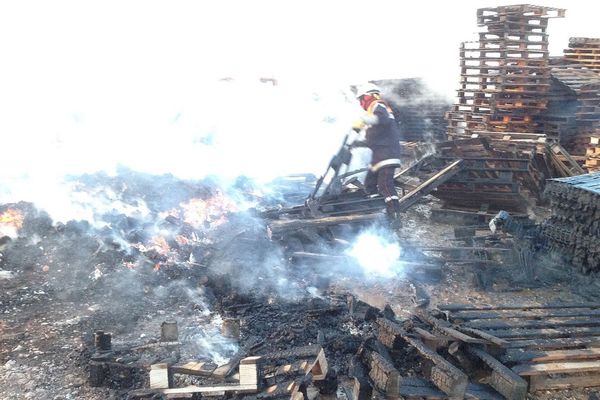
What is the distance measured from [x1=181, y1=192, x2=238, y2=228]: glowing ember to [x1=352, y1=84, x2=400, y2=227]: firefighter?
121 inches

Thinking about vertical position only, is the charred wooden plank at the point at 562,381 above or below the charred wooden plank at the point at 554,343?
below

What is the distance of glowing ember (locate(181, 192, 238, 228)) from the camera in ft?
30.4

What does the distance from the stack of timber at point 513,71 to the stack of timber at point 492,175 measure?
8.18 feet

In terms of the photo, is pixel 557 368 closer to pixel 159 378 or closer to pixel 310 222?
pixel 159 378

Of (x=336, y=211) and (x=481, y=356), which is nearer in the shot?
(x=481, y=356)

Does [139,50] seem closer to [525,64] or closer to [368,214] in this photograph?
[368,214]

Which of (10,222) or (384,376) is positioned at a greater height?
(10,222)

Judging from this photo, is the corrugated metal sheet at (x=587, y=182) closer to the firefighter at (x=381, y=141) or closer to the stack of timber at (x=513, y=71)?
the firefighter at (x=381, y=141)

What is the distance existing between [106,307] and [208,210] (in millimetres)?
3709

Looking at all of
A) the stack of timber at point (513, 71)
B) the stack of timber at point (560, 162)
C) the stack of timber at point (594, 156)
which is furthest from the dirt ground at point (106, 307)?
the stack of timber at point (513, 71)

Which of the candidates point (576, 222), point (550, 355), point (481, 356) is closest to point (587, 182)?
point (576, 222)

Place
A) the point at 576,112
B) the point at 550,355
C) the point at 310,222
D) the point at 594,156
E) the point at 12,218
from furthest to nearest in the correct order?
the point at 576,112 < the point at 594,156 < the point at 310,222 < the point at 12,218 < the point at 550,355

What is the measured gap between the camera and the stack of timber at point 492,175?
9.99m

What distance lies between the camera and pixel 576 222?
24.7 ft
